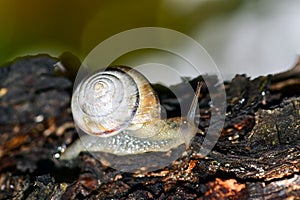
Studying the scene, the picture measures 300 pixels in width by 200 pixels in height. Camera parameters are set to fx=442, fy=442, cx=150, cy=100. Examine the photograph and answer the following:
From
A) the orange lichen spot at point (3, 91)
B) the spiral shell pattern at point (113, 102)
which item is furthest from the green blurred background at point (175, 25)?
the spiral shell pattern at point (113, 102)

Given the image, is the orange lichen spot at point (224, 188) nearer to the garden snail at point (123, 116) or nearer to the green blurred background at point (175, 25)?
the garden snail at point (123, 116)

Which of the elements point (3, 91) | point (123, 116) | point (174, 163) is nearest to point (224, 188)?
point (174, 163)

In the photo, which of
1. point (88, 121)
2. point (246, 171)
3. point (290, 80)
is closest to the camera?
point (246, 171)

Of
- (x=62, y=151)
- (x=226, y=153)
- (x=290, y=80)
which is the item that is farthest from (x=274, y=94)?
(x=62, y=151)

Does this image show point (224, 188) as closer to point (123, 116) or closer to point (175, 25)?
point (123, 116)

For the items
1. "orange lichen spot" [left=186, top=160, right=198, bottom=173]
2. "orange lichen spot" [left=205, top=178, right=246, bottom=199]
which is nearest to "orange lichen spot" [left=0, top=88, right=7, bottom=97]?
"orange lichen spot" [left=186, top=160, right=198, bottom=173]

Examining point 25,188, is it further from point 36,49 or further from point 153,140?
point 36,49
